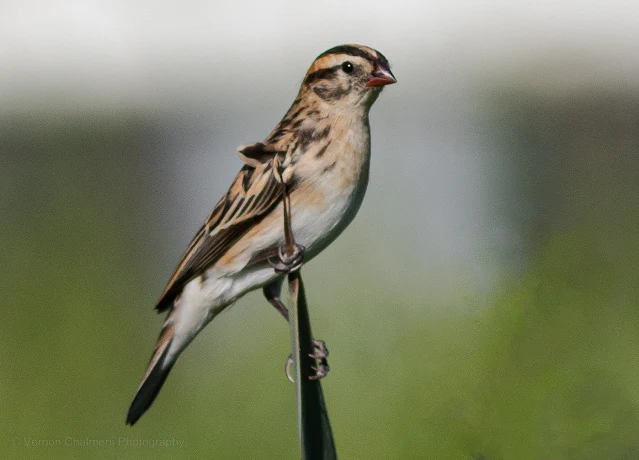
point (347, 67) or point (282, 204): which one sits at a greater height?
point (347, 67)

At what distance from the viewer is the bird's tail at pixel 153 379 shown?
73.2 inches

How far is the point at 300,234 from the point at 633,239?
7.14ft

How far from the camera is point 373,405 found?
244 cm

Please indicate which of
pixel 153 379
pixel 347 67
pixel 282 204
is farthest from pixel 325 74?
pixel 153 379

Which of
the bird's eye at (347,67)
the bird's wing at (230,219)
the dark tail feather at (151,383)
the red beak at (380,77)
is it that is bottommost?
the dark tail feather at (151,383)

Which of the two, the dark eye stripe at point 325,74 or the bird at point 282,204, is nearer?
the bird at point 282,204

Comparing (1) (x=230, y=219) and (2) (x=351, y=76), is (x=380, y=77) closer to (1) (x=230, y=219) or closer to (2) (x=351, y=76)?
(2) (x=351, y=76)

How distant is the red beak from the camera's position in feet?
5.82

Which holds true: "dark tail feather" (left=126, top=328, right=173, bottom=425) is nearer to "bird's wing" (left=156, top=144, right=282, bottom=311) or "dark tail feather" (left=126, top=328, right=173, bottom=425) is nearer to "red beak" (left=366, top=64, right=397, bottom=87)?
"bird's wing" (left=156, top=144, right=282, bottom=311)

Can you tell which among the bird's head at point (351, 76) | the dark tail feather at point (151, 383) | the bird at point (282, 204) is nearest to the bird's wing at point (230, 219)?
the bird at point (282, 204)

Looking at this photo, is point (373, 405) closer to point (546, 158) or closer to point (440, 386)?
point (440, 386)

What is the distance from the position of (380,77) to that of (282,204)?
31 cm

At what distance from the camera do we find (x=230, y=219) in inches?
70.0

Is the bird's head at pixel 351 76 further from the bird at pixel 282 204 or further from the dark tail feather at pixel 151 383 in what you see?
the dark tail feather at pixel 151 383
